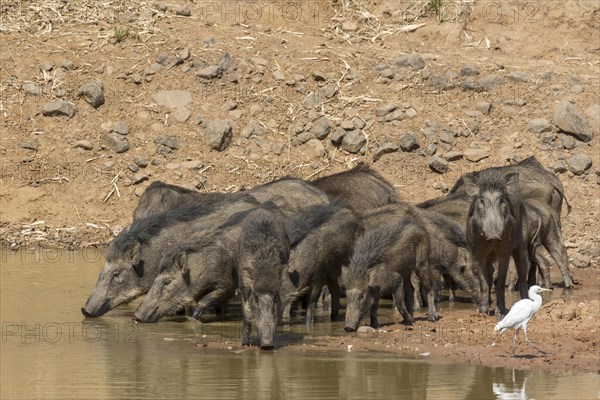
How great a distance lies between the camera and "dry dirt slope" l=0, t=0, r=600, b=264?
20.0m

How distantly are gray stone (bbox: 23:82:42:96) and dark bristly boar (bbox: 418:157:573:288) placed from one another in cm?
707

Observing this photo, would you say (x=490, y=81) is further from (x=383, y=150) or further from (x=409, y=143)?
(x=383, y=150)

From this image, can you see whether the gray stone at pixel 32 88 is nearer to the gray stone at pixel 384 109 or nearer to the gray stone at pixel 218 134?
the gray stone at pixel 218 134

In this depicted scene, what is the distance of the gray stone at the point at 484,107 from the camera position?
21391 millimetres

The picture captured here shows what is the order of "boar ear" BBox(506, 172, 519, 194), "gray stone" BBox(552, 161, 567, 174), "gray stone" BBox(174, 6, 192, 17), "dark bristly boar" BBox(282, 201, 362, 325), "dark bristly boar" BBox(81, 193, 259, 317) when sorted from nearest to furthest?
1. "dark bristly boar" BBox(282, 201, 362, 325)
2. "boar ear" BBox(506, 172, 519, 194)
3. "dark bristly boar" BBox(81, 193, 259, 317)
4. "gray stone" BBox(552, 161, 567, 174)
5. "gray stone" BBox(174, 6, 192, 17)

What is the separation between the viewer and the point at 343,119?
68.9ft

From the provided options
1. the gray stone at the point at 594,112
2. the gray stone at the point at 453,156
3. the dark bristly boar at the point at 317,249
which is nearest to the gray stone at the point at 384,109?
the gray stone at the point at 453,156

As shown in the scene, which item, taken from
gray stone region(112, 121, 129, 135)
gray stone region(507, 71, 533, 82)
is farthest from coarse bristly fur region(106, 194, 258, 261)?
gray stone region(507, 71, 533, 82)

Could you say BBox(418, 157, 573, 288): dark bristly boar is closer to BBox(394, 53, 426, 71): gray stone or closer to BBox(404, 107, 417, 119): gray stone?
BBox(404, 107, 417, 119): gray stone

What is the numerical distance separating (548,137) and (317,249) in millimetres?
7666

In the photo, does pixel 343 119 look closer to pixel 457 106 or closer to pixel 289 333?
pixel 457 106

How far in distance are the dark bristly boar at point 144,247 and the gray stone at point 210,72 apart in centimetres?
680

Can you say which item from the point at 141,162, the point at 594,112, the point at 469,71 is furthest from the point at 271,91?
the point at 594,112

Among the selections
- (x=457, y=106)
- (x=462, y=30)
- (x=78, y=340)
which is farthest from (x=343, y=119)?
(x=78, y=340)
